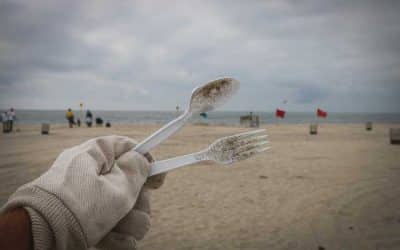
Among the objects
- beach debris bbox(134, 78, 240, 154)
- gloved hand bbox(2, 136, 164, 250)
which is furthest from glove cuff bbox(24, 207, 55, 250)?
beach debris bbox(134, 78, 240, 154)

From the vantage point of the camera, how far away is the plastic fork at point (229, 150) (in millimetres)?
1281

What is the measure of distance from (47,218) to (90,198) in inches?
6.3

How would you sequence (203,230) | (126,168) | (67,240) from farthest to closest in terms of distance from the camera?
1. (203,230)
2. (126,168)
3. (67,240)

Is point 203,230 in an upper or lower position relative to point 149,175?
lower

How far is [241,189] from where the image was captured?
5609 mm

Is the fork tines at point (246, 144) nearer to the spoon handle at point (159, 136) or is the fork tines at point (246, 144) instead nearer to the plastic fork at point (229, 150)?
the plastic fork at point (229, 150)

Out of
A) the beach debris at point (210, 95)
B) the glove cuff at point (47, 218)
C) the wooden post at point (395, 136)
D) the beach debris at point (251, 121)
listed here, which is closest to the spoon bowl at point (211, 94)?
the beach debris at point (210, 95)

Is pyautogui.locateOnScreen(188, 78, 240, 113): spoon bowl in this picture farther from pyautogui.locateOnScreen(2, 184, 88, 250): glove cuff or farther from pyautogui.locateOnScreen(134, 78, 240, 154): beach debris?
pyautogui.locateOnScreen(2, 184, 88, 250): glove cuff

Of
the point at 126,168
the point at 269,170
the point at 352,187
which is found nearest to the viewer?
the point at 126,168

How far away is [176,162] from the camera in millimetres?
1205

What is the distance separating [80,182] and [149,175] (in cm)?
33

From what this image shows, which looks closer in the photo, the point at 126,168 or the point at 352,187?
the point at 126,168

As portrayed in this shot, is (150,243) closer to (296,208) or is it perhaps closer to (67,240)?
(296,208)

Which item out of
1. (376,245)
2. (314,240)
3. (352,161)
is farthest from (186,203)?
(352,161)
